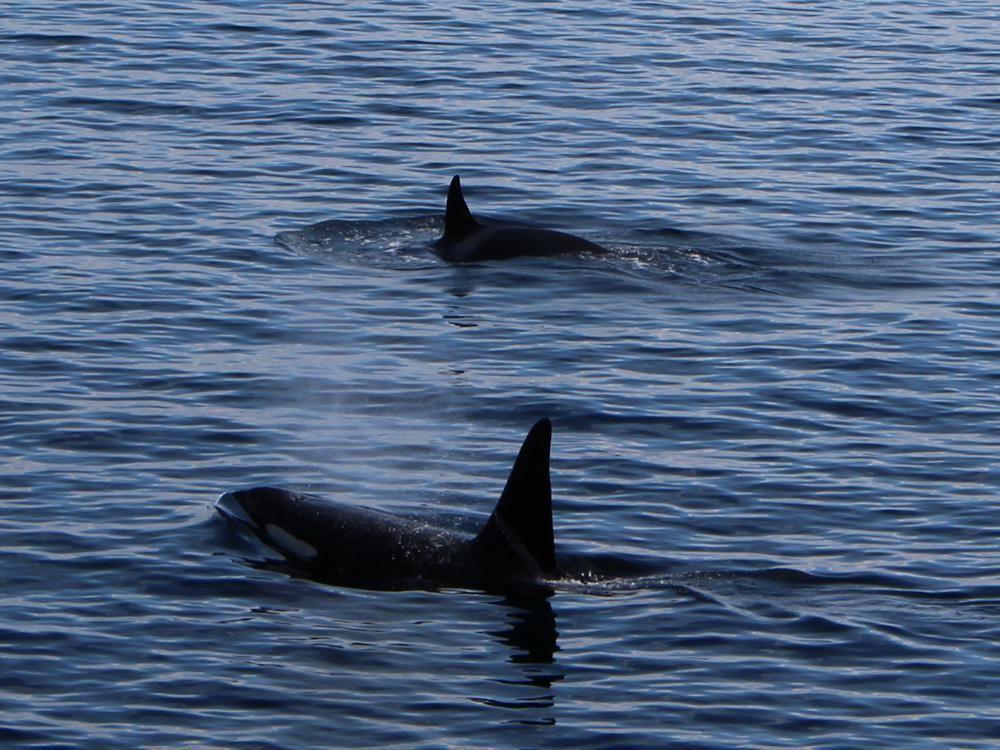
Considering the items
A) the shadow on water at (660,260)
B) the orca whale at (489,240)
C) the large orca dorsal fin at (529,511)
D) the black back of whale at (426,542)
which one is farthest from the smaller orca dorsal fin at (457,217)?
the large orca dorsal fin at (529,511)

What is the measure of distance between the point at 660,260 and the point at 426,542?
31.8 ft

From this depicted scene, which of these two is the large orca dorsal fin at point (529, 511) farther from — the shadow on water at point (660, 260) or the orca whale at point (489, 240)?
the orca whale at point (489, 240)

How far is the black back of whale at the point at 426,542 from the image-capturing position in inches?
539

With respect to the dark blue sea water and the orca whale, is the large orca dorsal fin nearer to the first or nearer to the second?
the dark blue sea water

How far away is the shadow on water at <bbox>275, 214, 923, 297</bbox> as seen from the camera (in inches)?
900

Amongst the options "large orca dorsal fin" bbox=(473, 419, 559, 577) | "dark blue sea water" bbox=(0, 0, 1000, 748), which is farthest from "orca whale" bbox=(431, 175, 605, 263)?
"large orca dorsal fin" bbox=(473, 419, 559, 577)

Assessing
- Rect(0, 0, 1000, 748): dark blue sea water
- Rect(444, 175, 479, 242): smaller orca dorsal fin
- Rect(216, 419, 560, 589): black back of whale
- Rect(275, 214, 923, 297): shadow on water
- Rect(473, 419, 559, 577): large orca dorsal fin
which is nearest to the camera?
Rect(0, 0, 1000, 748): dark blue sea water

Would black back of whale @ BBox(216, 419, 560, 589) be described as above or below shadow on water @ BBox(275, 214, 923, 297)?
below

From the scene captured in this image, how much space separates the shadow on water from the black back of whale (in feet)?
25.8

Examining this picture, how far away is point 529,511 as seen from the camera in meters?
13.8

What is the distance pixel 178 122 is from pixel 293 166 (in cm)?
303

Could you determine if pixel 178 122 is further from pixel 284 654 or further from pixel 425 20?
pixel 284 654

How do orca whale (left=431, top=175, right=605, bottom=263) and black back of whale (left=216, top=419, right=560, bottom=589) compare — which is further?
orca whale (left=431, top=175, right=605, bottom=263)

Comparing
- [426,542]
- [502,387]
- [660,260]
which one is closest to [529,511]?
[426,542]
